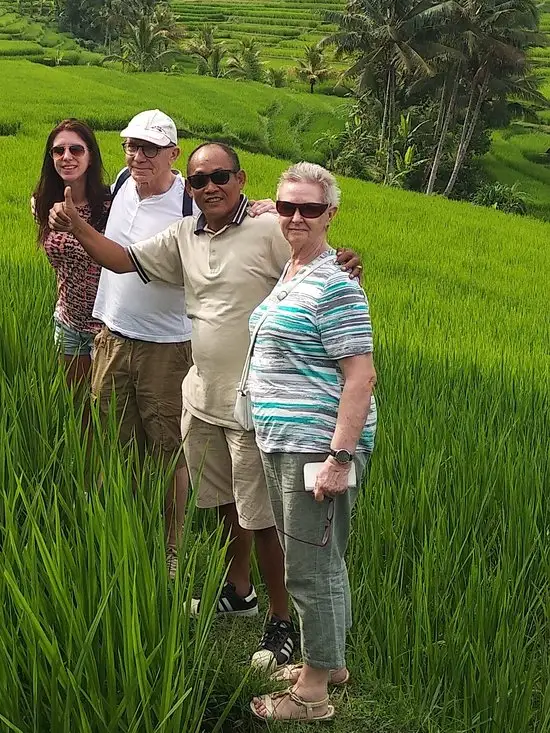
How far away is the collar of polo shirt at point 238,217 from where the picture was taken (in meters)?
2.13

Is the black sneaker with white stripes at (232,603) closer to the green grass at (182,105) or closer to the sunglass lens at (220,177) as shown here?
the sunglass lens at (220,177)

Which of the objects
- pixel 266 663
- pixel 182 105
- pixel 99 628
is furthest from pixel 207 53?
pixel 99 628

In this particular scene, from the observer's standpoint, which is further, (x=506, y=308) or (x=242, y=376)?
(x=506, y=308)

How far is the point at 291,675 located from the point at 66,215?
4.34 ft

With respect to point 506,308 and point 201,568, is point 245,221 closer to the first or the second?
point 201,568

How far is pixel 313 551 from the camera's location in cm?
187

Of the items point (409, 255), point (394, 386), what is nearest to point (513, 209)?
point (409, 255)

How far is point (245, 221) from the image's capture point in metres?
2.15

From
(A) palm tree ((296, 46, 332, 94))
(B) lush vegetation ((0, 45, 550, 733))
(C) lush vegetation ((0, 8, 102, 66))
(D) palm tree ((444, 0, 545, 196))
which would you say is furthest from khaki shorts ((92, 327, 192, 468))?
(A) palm tree ((296, 46, 332, 94))

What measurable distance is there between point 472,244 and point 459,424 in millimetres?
8182

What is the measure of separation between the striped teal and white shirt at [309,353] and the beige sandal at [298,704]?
0.60m

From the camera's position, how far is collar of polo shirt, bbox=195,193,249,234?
6.99 ft

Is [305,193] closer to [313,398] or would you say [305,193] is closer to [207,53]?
[313,398]

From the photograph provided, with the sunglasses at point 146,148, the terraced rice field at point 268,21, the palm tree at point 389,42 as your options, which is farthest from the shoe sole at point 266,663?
the terraced rice field at point 268,21
